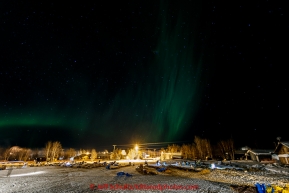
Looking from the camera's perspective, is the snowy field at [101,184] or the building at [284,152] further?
the building at [284,152]

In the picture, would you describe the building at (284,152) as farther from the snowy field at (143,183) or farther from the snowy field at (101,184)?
the snowy field at (101,184)

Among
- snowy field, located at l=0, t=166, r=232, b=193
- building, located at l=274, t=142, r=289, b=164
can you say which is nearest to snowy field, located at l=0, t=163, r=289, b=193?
snowy field, located at l=0, t=166, r=232, b=193

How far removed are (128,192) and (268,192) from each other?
39.2 feet

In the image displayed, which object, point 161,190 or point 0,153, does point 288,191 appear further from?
point 0,153

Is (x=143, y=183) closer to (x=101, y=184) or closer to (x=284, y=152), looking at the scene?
(x=101, y=184)

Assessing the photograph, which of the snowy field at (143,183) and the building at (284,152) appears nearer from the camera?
the snowy field at (143,183)

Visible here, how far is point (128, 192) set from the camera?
14.8 meters

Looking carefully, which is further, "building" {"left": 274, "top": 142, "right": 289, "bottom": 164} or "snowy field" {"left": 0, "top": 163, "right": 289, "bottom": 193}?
"building" {"left": 274, "top": 142, "right": 289, "bottom": 164}

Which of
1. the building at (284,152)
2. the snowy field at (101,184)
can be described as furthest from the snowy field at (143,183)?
the building at (284,152)

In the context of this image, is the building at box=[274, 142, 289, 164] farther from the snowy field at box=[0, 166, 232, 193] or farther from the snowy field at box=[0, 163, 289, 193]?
the snowy field at box=[0, 166, 232, 193]

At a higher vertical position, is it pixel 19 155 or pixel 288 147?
pixel 288 147

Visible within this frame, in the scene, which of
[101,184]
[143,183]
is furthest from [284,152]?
[101,184]

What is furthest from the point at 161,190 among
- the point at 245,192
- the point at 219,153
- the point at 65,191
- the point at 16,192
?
the point at 219,153

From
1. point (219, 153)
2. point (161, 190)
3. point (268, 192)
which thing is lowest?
point (219, 153)
